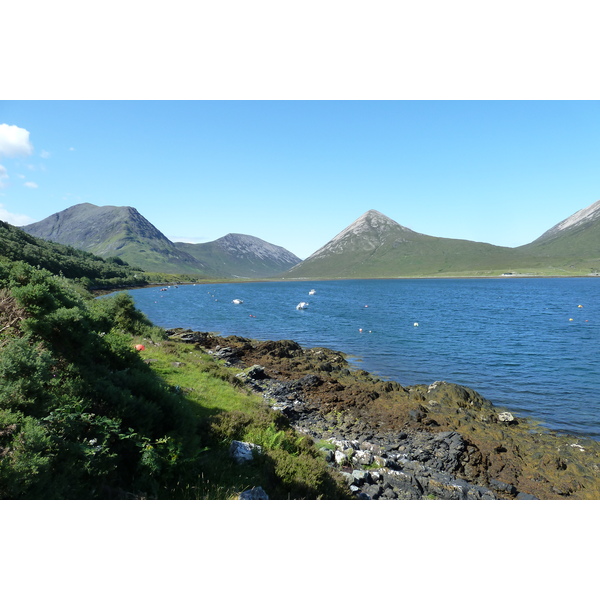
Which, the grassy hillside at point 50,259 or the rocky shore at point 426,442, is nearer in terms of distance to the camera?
the rocky shore at point 426,442

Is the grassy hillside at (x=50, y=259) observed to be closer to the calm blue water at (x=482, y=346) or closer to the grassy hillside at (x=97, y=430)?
the calm blue water at (x=482, y=346)

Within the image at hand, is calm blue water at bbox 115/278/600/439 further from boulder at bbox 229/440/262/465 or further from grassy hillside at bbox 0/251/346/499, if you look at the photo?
boulder at bbox 229/440/262/465

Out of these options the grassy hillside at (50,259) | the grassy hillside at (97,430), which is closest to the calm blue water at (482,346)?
the grassy hillside at (97,430)

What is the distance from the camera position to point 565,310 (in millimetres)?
67875

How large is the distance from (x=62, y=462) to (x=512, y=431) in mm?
19588

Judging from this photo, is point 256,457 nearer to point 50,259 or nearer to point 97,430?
point 97,430

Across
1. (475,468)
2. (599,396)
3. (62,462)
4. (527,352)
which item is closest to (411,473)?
(475,468)

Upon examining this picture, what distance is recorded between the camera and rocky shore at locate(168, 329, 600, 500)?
12617mm

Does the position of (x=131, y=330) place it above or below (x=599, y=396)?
above

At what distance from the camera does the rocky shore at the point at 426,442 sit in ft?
41.4

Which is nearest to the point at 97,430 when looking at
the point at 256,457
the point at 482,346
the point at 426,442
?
the point at 256,457

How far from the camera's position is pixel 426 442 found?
16.0 m

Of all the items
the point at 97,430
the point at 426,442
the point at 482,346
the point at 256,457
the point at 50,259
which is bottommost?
the point at 426,442

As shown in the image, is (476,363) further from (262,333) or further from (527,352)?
(262,333)
